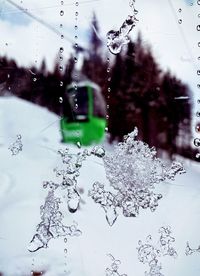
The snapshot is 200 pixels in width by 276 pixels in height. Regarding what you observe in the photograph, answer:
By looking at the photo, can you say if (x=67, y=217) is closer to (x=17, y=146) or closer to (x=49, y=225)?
(x=49, y=225)

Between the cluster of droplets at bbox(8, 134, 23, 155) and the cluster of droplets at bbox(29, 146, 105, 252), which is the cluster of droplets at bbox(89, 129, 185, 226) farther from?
the cluster of droplets at bbox(8, 134, 23, 155)

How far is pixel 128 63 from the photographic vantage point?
152cm

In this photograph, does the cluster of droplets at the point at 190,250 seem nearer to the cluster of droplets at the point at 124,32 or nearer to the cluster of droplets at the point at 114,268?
the cluster of droplets at the point at 114,268

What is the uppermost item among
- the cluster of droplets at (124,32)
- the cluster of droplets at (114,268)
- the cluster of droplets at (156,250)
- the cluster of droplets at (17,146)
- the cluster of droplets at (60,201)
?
the cluster of droplets at (124,32)

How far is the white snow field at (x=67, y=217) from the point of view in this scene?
58.8 inches

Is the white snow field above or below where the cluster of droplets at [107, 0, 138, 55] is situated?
below

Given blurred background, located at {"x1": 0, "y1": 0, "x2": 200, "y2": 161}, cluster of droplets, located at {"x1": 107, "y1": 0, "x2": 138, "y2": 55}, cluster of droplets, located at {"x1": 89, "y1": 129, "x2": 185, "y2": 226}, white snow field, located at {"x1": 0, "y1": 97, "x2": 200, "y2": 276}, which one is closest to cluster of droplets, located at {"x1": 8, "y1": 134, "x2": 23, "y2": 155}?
white snow field, located at {"x1": 0, "y1": 97, "x2": 200, "y2": 276}

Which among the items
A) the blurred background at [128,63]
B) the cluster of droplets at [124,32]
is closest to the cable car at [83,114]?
the blurred background at [128,63]

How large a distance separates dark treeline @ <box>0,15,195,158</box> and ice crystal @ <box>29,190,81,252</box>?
293mm

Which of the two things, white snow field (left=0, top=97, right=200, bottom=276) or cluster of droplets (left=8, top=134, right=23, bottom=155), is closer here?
white snow field (left=0, top=97, right=200, bottom=276)

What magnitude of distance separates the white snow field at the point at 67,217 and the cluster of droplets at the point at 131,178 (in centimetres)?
2

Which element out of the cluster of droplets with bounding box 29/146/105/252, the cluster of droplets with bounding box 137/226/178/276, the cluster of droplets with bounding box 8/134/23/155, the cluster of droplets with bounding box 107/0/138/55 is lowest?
the cluster of droplets with bounding box 137/226/178/276

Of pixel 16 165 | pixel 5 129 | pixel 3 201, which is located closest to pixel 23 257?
pixel 3 201

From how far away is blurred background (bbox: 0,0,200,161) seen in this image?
1493mm
